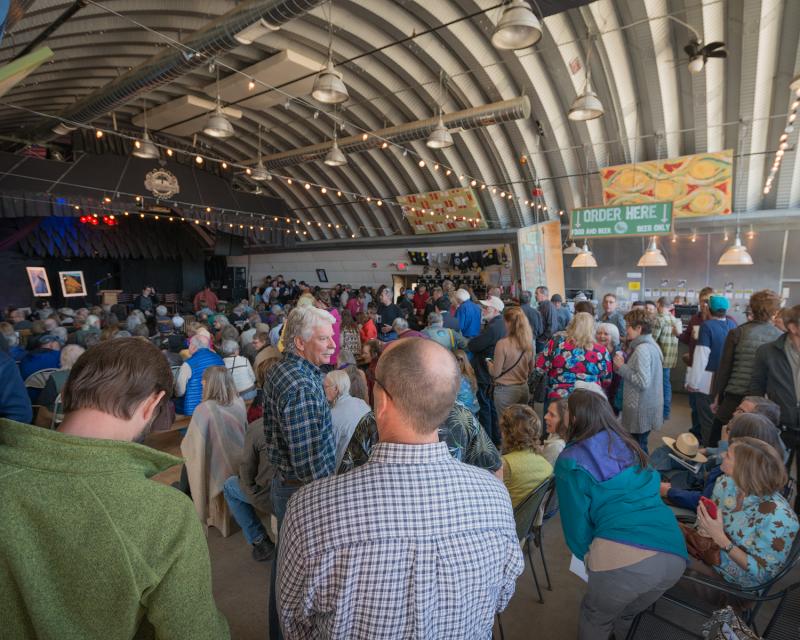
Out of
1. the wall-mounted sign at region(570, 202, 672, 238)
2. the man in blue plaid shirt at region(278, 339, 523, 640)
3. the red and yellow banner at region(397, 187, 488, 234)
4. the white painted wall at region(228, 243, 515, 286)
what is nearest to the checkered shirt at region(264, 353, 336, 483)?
the man in blue plaid shirt at region(278, 339, 523, 640)

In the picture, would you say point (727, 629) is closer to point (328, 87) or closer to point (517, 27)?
point (517, 27)

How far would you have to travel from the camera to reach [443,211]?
47.6 ft

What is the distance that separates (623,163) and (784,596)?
36.8ft

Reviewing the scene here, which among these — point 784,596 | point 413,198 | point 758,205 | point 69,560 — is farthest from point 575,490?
point 413,198

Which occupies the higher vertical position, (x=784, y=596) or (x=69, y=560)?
(x=69, y=560)

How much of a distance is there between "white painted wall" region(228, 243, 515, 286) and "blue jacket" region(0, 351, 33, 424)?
1295 cm

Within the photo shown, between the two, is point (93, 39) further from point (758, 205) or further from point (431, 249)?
point (758, 205)

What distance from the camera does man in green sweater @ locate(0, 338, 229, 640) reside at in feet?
2.98

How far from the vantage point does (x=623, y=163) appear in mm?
11031

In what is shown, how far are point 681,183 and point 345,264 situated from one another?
41.4ft

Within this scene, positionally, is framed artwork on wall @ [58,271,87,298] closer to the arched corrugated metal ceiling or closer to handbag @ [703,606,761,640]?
the arched corrugated metal ceiling

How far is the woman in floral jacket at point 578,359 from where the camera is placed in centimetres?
410

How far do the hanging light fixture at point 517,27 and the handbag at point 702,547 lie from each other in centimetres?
420

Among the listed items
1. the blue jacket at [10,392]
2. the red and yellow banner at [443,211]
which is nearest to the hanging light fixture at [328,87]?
the blue jacket at [10,392]
